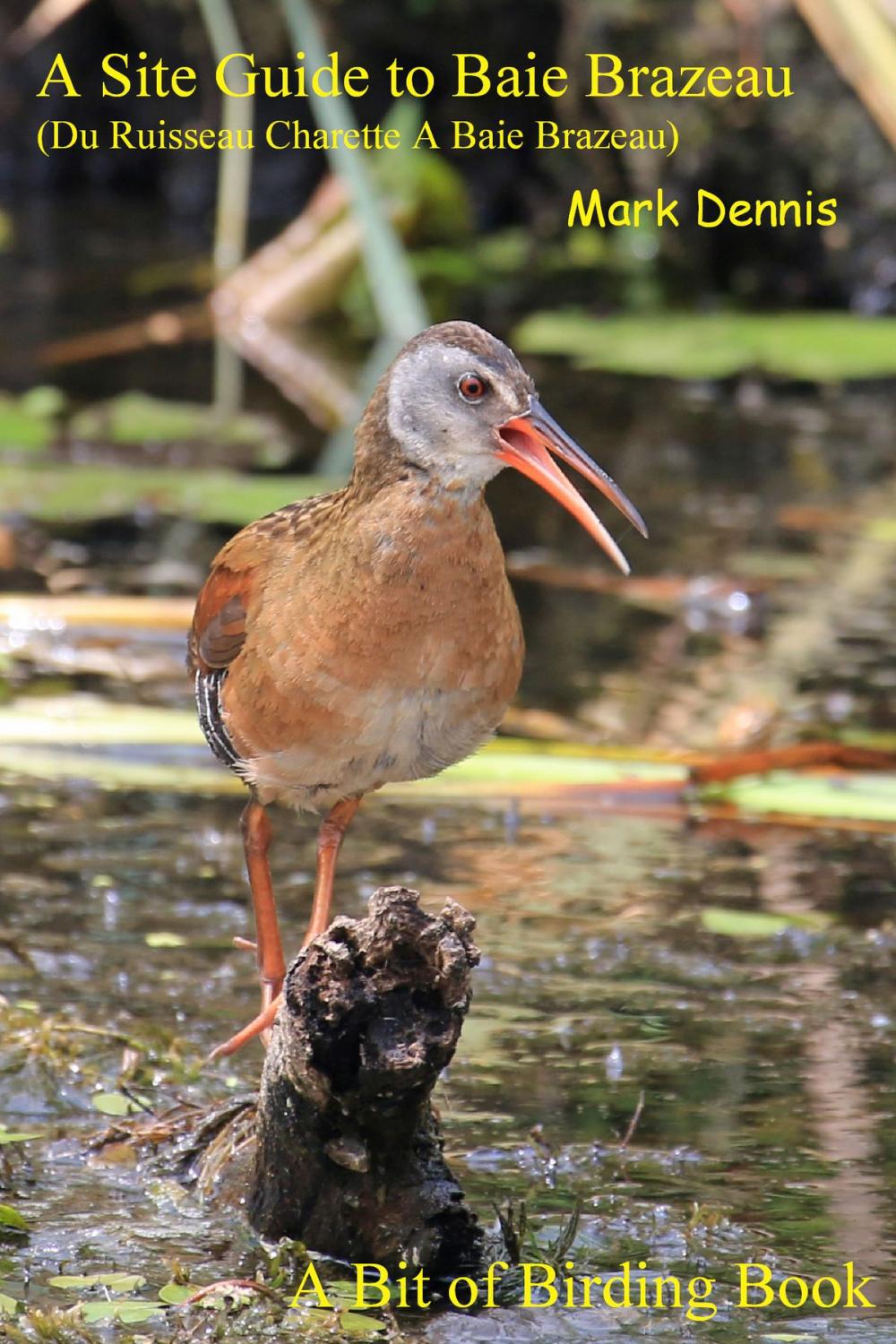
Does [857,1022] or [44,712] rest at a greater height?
[44,712]

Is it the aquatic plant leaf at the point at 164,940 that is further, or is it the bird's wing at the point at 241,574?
the aquatic plant leaf at the point at 164,940

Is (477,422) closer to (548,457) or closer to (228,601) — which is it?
(548,457)

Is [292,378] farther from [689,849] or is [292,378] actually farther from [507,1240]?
[507,1240]

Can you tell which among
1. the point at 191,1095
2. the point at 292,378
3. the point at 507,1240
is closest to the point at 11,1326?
the point at 507,1240

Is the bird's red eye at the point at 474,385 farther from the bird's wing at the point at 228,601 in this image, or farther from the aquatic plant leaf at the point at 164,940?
the aquatic plant leaf at the point at 164,940

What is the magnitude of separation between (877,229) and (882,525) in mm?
3854

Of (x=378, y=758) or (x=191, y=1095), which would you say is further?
(x=191, y=1095)

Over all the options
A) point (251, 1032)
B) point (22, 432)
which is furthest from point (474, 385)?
point (22, 432)

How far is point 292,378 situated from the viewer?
9930mm

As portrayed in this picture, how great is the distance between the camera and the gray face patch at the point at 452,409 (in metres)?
3.46

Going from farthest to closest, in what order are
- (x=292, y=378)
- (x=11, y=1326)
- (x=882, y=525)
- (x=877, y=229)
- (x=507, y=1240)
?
1. (x=877, y=229)
2. (x=292, y=378)
3. (x=882, y=525)
4. (x=507, y=1240)
5. (x=11, y=1326)

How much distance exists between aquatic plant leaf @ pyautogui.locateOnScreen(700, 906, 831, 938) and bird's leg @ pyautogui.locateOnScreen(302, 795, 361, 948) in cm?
105

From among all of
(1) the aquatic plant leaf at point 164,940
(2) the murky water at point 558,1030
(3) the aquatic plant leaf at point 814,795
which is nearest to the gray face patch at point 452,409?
(2) the murky water at point 558,1030

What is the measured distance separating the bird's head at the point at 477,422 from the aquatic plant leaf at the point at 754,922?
55.3 inches
